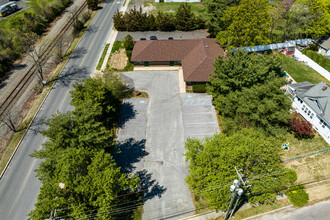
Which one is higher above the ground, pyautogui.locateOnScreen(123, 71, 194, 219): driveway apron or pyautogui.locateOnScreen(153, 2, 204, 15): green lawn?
pyautogui.locateOnScreen(153, 2, 204, 15): green lawn

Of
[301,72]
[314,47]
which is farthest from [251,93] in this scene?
[314,47]

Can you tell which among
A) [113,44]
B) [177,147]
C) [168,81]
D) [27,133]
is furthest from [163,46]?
[27,133]

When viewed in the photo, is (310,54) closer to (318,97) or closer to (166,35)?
(318,97)

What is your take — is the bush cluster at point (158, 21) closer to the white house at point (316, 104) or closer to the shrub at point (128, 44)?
the shrub at point (128, 44)

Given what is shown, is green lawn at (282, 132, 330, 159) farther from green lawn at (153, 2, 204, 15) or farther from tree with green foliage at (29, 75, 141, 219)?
green lawn at (153, 2, 204, 15)

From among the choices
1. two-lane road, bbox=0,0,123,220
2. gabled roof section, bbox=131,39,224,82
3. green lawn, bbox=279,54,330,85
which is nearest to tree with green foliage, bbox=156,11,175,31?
gabled roof section, bbox=131,39,224,82

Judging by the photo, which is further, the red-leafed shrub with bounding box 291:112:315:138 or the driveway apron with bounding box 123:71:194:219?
the red-leafed shrub with bounding box 291:112:315:138

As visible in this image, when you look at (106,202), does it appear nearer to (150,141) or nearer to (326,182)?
(150,141)
